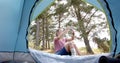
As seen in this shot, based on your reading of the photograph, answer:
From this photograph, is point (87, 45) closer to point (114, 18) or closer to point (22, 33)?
point (114, 18)

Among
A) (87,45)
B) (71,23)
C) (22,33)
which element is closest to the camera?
(22,33)

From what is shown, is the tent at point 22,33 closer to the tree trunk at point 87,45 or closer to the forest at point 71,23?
the tree trunk at point 87,45

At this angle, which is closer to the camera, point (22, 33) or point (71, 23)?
point (22, 33)

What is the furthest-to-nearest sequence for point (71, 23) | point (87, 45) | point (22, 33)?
point (71, 23) → point (87, 45) → point (22, 33)

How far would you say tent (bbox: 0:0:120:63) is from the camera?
2273 millimetres

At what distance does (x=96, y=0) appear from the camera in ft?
8.67

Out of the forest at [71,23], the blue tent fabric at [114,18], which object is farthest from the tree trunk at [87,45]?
the blue tent fabric at [114,18]

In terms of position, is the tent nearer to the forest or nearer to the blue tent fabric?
the blue tent fabric

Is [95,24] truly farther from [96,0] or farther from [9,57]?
[9,57]

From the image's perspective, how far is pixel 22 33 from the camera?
7.50 feet

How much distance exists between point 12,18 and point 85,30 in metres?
3.18

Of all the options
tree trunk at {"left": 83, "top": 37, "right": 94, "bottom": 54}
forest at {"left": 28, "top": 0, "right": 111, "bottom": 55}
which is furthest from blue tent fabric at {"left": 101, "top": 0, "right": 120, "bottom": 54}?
forest at {"left": 28, "top": 0, "right": 111, "bottom": 55}

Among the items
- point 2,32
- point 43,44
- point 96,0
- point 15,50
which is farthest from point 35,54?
point 43,44

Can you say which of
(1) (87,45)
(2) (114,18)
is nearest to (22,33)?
(2) (114,18)
